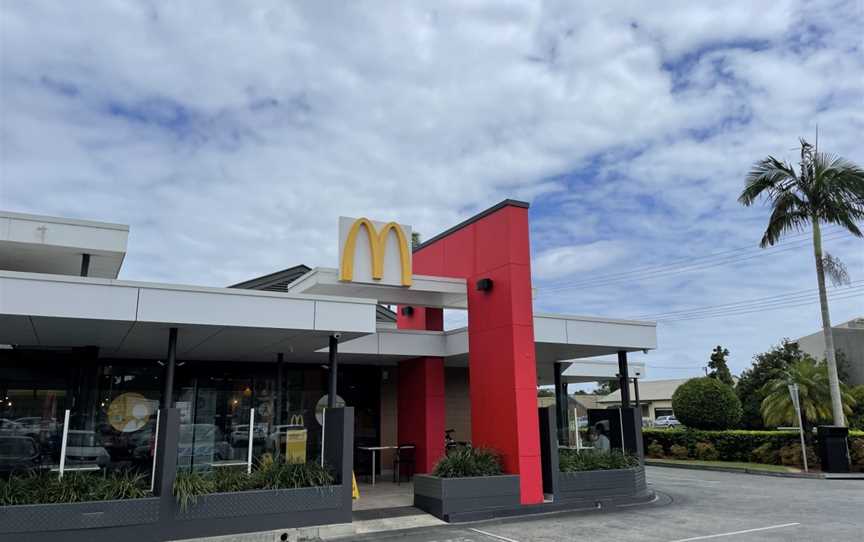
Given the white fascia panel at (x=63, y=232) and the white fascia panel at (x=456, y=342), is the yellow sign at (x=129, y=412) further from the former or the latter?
the white fascia panel at (x=456, y=342)

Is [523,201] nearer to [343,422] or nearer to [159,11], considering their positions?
[343,422]

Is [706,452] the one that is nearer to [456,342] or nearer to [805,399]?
[805,399]

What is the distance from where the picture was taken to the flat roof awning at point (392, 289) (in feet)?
41.7

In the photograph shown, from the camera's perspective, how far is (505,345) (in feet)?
39.3

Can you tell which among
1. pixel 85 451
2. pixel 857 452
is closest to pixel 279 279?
pixel 85 451

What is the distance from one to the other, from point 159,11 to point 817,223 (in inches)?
740

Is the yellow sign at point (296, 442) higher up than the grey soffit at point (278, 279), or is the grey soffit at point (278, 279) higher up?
the grey soffit at point (278, 279)

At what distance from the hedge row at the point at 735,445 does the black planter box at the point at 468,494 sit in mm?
12398

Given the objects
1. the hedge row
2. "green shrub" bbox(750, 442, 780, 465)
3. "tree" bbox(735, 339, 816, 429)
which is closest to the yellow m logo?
the hedge row

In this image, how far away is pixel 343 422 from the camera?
10086 mm

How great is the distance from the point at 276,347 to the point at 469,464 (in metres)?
4.37

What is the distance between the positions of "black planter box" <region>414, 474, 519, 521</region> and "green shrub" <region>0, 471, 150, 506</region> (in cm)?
468

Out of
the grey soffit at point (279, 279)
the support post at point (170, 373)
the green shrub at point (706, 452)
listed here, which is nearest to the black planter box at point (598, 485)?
the support post at point (170, 373)

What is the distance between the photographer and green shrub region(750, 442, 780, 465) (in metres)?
19.9
